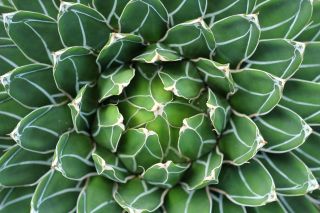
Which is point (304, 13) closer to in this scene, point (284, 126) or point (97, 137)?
point (284, 126)

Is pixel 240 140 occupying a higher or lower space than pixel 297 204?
higher

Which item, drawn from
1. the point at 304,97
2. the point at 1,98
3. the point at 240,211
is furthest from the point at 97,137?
the point at 304,97

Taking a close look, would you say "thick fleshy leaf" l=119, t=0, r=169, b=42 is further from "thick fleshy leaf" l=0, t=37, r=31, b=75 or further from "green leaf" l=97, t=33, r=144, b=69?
"thick fleshy leaf" l=0, t=37, r=31, b=75

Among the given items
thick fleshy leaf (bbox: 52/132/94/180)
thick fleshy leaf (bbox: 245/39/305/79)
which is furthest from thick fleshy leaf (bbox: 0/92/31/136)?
thick fleshy leaf (bbox: 245/39/305/79)

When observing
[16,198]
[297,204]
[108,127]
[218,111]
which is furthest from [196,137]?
[16,198]

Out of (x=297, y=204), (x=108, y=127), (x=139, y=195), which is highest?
(x=108, y=127)

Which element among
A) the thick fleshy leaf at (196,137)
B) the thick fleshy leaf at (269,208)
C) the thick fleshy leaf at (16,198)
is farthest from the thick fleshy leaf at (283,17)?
the thick fleshy leaf at (16,198)

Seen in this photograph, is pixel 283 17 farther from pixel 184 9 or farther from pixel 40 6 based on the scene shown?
pixel 40 6
